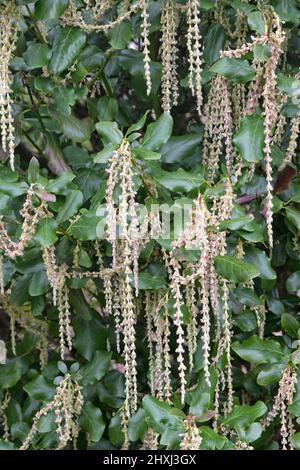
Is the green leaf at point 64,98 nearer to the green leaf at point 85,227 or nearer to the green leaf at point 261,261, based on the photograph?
the green leaf at point 85,227

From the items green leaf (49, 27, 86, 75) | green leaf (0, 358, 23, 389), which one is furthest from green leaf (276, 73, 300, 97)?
green leaf (0, 358, 23, 389)

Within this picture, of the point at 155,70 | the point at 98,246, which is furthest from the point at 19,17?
the point at 98,246

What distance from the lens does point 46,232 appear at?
183 centimetres

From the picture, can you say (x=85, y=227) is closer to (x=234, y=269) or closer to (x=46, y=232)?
(x=46, y=232)

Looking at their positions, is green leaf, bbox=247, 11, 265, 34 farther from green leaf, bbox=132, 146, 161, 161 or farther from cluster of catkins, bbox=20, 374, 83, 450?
cluster of catkins, bbox=20, 374, 83, 450

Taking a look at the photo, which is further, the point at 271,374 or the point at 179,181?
the point at 271,374

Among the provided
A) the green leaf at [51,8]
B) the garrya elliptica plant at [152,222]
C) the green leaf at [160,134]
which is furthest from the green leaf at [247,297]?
the green leaf at [51,8]

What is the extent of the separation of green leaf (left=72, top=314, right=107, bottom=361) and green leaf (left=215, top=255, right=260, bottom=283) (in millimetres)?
653

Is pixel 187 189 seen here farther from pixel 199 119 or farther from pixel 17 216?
pixel 199 119

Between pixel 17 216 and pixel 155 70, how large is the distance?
0.56 metres

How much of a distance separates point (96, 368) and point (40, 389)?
0.17m

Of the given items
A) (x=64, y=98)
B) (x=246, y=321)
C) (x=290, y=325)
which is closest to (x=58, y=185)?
(x=64, y=98)

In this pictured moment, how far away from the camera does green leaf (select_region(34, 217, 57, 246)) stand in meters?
1.82

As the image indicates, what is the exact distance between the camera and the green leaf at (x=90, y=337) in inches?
92.8
